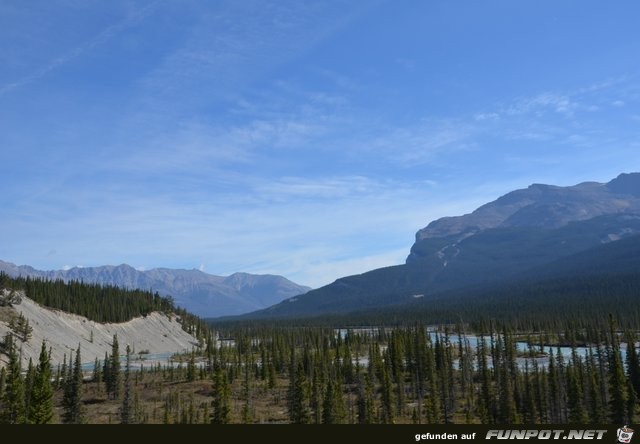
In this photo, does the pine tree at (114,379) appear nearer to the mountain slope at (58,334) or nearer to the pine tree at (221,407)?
the mountain slope at (58,334)

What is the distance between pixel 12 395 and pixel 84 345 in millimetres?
112757

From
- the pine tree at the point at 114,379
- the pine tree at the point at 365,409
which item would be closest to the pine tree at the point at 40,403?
the pine tree at the point at 365,409

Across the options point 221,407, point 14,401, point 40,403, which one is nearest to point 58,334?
point 14,401

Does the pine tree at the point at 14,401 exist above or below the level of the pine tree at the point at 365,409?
above

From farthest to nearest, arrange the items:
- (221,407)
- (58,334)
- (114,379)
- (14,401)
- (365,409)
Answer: (58,334), (114,379), (365,409), (221,407), (14,401)

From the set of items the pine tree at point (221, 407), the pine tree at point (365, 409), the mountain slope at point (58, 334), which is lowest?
the pine tree at point (365, 409)

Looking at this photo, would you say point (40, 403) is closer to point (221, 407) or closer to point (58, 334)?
point (221, 407)

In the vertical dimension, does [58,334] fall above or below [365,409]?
above

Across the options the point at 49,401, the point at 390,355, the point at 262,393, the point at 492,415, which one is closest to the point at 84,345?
the point at 262,393

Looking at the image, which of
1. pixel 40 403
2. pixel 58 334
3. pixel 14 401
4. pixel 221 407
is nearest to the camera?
pixel 40 403

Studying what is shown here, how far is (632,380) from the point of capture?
330ft

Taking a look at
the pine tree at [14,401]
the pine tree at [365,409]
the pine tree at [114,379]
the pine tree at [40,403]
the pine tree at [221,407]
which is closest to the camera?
the pine tree at [40,403]

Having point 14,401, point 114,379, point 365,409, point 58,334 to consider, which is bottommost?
point 365,409

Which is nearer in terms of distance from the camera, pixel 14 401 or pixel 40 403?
pixel 40 403
